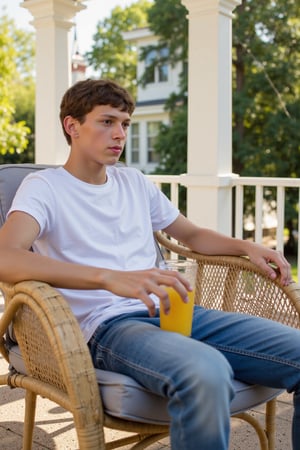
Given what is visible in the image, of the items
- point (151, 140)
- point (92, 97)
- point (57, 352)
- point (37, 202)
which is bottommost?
point (57, 352)

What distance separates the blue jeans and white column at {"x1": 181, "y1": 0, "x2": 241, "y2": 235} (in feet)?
6.46

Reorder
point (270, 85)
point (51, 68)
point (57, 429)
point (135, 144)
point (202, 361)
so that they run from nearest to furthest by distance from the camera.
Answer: point (202, 361) < point (57, 429) < point (51, 68) < point (270, 85) < point (135, 144)

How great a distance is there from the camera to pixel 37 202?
69.1 inches

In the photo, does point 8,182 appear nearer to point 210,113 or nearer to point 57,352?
point 57,352

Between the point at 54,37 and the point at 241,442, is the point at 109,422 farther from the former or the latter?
the point at 54,37

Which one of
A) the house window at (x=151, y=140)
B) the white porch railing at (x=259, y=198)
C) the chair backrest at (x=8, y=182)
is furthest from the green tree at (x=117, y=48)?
the chair backrest at (x=8, y=182)

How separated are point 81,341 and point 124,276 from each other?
0.19m

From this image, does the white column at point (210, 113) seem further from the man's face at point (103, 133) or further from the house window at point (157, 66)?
the house window at point (157, 66)

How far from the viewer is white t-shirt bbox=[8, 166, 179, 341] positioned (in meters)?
1.77

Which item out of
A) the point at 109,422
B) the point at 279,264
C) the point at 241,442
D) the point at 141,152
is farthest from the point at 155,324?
the point at 141,152

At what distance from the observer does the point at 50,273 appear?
63.5 inches

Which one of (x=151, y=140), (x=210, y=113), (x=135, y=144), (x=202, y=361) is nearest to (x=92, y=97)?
A: (x=202, y=361)

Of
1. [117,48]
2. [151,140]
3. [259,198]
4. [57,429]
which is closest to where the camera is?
[57,429]

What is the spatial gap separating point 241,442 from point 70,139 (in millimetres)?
1234
